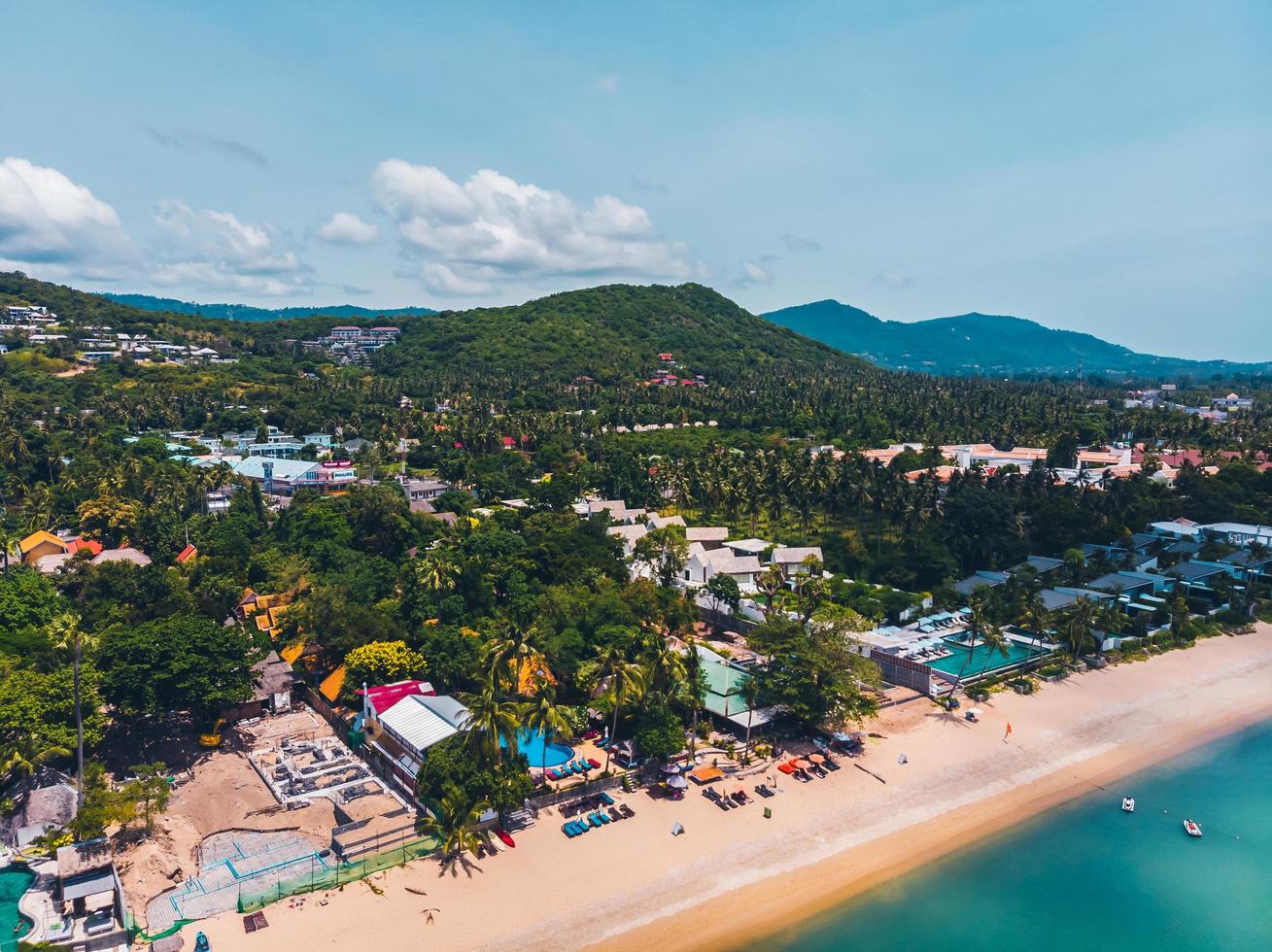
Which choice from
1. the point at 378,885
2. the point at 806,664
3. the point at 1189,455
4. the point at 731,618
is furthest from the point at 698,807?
the point at 1189,455

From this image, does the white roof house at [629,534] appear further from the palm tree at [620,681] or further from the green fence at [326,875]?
the green fence at [326,875]

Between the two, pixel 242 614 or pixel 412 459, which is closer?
pixel 242 614

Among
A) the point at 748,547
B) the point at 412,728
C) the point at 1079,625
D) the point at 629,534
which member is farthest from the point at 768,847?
the point at 629,534

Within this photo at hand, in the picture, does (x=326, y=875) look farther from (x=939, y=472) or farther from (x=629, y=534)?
(x=939, y=472)

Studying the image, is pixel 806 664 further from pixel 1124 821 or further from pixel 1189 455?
pixel 1189 455

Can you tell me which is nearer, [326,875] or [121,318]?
[326,875]

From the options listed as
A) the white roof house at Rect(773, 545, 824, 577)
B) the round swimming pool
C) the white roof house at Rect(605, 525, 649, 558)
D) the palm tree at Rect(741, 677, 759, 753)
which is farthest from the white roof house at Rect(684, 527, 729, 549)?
the round swimming pool
